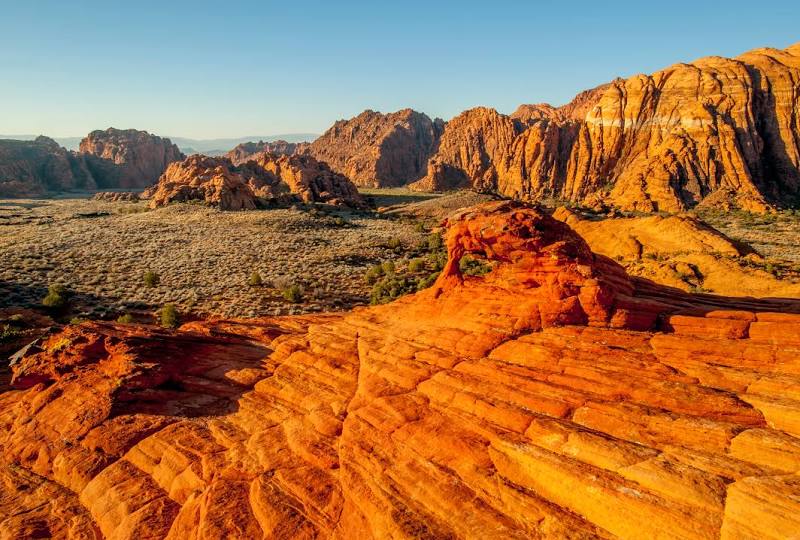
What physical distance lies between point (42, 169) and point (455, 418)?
237577mm

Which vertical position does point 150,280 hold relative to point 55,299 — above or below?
below

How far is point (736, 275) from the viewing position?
35.4 m

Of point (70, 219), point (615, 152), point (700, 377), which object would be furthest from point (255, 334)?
point (615, 152)

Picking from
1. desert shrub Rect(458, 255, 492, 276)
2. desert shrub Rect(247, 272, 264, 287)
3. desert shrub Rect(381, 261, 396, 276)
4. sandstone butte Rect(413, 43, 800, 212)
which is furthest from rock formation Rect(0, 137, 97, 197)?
sandstone butte Rect(413, 43, 800, 212)

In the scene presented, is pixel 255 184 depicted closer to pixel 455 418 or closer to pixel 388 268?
pixel 388 268

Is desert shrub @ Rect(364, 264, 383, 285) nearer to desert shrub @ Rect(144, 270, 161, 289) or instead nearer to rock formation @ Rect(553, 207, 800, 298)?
desert shrub @ Rect(144, 270, 161, 289)

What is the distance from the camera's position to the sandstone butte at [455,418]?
877 centimetres

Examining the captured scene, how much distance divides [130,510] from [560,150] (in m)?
160

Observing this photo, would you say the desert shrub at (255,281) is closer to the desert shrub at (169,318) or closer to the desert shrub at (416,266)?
the desert shrub at (169,318)

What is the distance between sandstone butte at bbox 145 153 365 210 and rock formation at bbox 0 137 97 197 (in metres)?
77.9

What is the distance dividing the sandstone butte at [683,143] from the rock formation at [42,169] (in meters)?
179

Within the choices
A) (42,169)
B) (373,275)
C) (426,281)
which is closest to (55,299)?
(373,275)

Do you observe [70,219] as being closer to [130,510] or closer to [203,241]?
[203,241]

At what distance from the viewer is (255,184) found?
123688 millimetres
